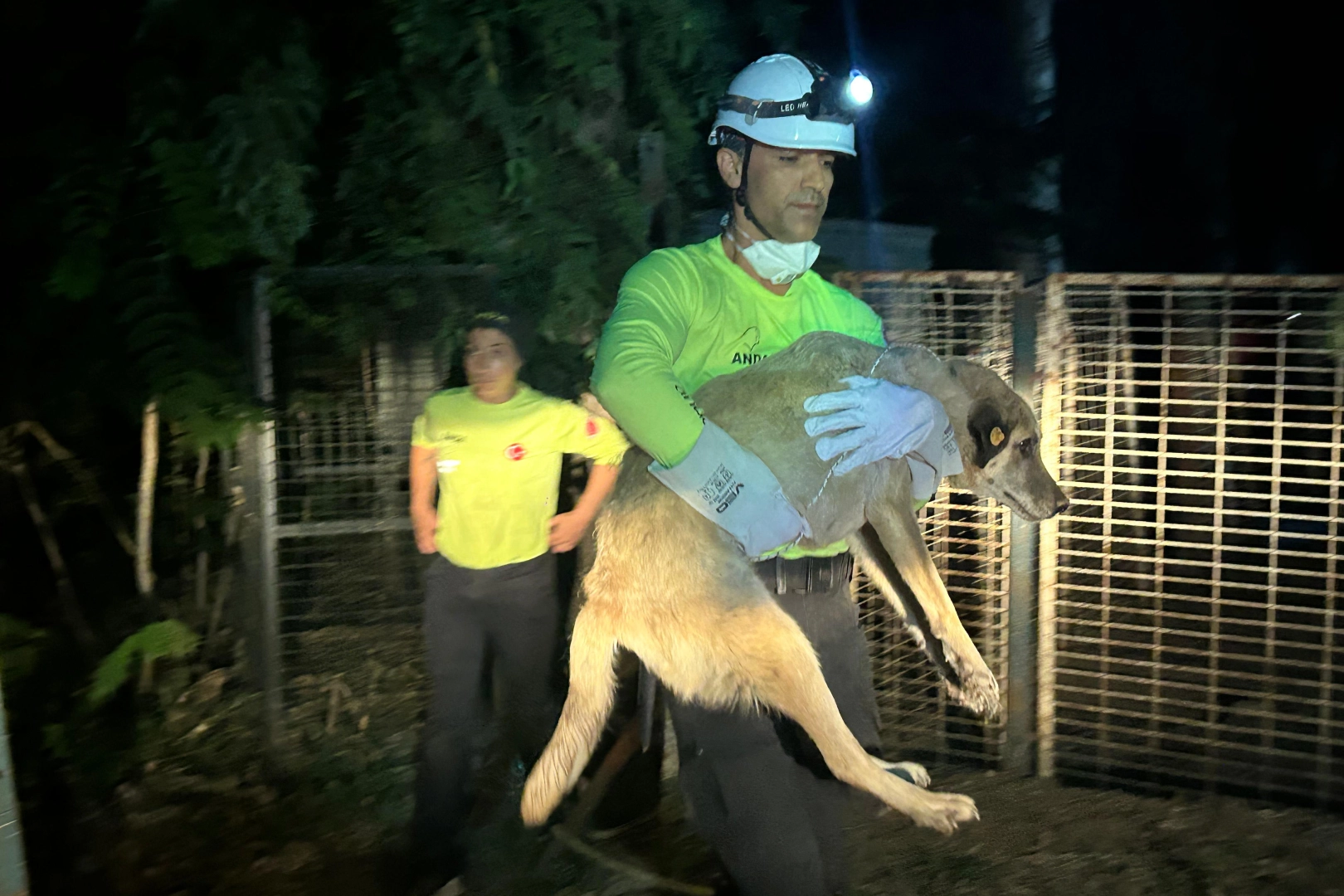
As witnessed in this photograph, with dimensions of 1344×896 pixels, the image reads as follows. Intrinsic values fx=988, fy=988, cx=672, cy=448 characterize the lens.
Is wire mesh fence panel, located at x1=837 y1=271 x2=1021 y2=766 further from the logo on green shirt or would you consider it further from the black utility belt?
the logo on green shirt

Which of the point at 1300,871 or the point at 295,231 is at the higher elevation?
the point at 295,231

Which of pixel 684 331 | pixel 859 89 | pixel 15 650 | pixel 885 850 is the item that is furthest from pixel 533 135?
pixel 15 650

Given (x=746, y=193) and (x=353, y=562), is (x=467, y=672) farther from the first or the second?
(x=746, y=193)

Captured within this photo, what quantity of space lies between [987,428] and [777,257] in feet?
2.41

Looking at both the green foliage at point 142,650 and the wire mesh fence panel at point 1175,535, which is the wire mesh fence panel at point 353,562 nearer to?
the green foliage at point 142,650

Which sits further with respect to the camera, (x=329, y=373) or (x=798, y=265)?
(x=329, y=373)

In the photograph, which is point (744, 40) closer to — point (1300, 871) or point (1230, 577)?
point (1230, 577)

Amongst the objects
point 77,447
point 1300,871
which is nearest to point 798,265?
point 1300,871

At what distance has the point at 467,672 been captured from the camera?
357 cm

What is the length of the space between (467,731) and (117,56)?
3438 mm

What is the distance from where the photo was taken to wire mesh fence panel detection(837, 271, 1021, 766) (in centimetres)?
391

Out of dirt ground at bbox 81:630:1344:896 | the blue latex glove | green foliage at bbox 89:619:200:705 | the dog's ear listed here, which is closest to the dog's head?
the dog's ear

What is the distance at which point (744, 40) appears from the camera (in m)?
4.99

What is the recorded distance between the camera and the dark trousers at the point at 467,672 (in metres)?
3.55
